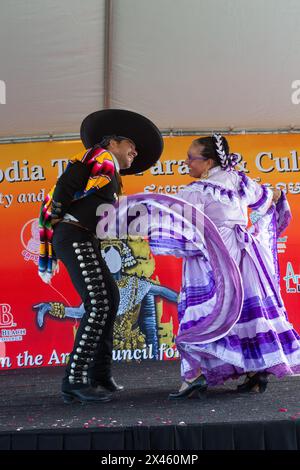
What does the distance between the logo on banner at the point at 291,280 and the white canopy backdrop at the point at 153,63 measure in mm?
1118

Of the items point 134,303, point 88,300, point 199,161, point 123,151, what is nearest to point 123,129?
point 123,151

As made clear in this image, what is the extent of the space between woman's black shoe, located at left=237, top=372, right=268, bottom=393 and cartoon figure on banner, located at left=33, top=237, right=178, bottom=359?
1.81 m

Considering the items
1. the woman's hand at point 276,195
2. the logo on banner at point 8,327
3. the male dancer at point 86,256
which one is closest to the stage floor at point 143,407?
the male dancer at point 86,256

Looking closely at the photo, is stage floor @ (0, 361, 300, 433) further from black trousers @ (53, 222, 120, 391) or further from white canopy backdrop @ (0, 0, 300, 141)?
white canopy backdrop @ (0, 0, 300, 141)

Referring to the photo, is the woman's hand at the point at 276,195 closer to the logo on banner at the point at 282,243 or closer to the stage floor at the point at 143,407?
A: the stage floor at the point at 143,407

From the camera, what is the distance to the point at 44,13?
4.69 metres

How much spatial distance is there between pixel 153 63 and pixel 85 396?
106 inches

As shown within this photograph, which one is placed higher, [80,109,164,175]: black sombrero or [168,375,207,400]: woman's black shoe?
[80,109,164,175]: black sombrero

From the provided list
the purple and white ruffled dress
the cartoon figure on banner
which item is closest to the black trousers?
the purple and white ruffled dress

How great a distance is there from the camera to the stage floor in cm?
267

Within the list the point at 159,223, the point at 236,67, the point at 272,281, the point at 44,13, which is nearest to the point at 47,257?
the point at 159,223

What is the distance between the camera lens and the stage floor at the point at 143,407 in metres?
2.67

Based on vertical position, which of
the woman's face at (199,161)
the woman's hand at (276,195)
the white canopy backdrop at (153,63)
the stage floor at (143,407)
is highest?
the white canopy backdrop at (153,63)

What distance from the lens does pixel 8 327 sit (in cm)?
527
